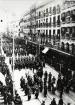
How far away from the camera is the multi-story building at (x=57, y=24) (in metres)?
20.5

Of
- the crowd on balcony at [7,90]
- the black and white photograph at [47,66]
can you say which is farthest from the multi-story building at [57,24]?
the crowd on balcony at [7,90]

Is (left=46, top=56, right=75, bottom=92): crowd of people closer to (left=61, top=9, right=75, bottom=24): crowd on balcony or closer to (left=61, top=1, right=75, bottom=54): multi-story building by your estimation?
(left=61, top=1, right=75, bottom=54): multi-story building

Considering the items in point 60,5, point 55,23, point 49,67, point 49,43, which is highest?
point 60,5

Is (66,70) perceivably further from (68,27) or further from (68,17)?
(68,17)

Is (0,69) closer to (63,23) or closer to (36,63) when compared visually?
(36,63)

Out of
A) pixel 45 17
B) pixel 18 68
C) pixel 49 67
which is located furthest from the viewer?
pixel 45 17

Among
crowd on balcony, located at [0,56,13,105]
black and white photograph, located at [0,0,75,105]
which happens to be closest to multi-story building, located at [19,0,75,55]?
black and white photograph, located at [0,0,75,105]

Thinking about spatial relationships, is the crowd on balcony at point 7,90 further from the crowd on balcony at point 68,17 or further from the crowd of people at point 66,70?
the crowd on balcony at point 68,17

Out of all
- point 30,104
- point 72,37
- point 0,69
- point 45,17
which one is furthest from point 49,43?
point 30,104

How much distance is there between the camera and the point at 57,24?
25.1 metres

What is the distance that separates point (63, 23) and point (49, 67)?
5.20 metres

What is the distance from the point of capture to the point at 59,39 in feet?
78.4

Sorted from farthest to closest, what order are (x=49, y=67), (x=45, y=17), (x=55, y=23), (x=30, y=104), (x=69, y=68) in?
(x=45, y=17), (x=55, y=23), (x=49, y=67), (x=69, y=68), (x=30, y=104)

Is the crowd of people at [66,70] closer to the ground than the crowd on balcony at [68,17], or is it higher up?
closer to the ground
